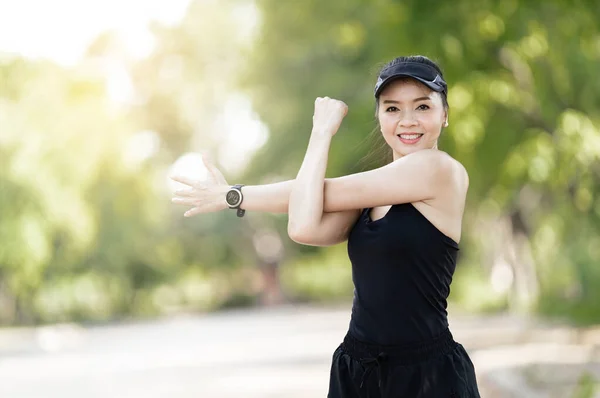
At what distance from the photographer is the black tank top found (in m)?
2.93

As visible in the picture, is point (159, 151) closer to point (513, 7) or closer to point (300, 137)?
point (300, 137)

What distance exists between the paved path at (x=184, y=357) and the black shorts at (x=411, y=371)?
383 inches

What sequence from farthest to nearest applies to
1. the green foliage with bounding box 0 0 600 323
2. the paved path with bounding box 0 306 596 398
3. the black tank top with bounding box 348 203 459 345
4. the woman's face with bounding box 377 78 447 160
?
1. the paved path with bounding box 0 306 596 398
2. the green foliage with bounding box 0 0 600 323
3. the woman's face with bounding box 377 78 447 160
4. the black tank top with bounding box 348 203 459 345

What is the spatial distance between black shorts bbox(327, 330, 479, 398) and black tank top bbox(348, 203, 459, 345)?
3 cm

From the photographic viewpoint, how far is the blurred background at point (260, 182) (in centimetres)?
1127

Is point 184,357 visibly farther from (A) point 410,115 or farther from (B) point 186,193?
(A) point 410,115

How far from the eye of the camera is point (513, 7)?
9.55m

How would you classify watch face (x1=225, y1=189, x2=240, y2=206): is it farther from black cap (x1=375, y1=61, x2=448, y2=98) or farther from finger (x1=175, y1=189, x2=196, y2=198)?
black cap (x1=375, y1=61, x2=448, y2=98)

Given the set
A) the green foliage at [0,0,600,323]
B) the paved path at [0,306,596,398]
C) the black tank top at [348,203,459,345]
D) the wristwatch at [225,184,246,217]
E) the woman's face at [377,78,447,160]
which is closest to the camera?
the black tank top at [348,203,459,345]

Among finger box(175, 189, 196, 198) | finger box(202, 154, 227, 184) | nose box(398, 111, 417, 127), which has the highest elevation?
nose box(398, 111, 417, 127)

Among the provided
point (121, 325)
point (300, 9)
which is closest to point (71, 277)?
point (121, 325)

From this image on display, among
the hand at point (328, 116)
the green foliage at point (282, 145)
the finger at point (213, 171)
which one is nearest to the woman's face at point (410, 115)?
the hand at point (328, 116)

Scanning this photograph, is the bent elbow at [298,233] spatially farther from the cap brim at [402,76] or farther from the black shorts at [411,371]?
the cap brim at [402,76]

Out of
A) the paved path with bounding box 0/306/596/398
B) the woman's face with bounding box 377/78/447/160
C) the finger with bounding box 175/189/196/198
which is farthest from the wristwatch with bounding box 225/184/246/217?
the paved path with bounding box 0/306/596/398
